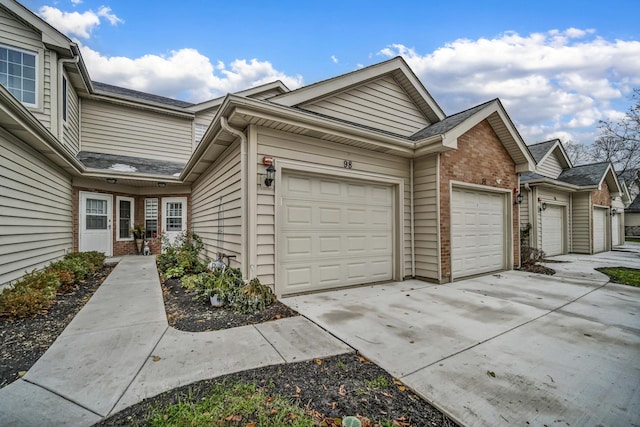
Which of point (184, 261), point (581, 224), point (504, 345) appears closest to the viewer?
point (504, 345)

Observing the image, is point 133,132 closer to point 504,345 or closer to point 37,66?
point 37,66

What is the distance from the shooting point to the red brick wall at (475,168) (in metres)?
6.22

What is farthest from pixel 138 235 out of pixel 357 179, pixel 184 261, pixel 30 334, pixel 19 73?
pixel 357 179

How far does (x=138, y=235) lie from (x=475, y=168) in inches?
446

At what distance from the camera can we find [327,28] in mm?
8492

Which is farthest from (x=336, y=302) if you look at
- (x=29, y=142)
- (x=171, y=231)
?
(x=171, y=231)

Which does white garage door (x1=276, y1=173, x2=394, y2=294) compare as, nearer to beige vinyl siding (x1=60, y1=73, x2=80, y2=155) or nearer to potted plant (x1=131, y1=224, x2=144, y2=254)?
beige vinyl siding (x1=60, y1=73, x2=80, y2=155)

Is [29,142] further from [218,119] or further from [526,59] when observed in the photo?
[526,59]

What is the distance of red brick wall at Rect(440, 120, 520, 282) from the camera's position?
6219mm

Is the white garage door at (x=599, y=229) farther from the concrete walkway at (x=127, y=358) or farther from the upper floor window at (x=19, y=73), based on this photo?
the upper floor window at (x=19, y=73)

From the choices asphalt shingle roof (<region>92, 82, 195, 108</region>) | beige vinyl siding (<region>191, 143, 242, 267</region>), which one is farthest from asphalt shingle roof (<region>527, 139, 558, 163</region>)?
asphalt shingle roof (<region>92, 82, 195, 108</region>)

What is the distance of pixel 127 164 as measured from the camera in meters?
9.92

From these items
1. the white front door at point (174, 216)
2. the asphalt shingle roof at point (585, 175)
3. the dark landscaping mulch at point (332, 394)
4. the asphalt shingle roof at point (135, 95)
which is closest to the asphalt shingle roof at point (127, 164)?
the white front door at point (174, 216)

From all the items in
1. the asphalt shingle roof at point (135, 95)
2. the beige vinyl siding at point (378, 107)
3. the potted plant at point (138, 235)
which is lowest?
the potted plant at point (138, 235)
